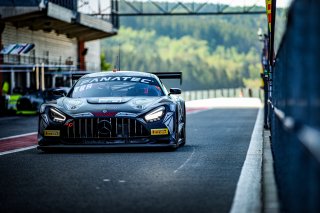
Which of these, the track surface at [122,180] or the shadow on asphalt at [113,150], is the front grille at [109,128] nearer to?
the track surface at [122,180]

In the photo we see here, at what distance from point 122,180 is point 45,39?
46.4 metres

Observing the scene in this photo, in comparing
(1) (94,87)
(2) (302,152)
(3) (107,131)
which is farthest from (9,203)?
(1) (94,87)

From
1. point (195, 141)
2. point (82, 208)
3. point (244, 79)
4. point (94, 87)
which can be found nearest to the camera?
point (82, 208)

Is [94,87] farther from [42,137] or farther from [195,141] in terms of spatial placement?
[195,141]

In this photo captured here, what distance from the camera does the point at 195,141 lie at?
52.2 feet

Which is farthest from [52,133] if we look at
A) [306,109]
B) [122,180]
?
[306,109]

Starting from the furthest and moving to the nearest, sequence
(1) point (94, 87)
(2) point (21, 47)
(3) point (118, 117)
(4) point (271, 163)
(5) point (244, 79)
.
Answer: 1. (5) point (244, 79)
2. (2) point (21, 47)
3. (1) point (94, 87)
4. (3) point (118, 117)
5. (4) point (271, 163)

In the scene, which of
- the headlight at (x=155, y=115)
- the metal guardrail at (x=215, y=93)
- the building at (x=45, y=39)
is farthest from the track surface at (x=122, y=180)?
the metal guardrail at (x=215, y=93)

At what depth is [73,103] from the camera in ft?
42.8

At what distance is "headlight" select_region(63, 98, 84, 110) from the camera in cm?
1278

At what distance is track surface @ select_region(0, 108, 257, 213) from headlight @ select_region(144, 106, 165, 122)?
0.53m

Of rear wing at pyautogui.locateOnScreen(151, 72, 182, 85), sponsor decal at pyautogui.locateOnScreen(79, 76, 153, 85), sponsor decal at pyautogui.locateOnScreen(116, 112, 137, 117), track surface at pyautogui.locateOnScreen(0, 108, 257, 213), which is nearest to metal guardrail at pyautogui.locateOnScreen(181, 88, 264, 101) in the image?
rear wing at pyautogui.locateOnScreen(151, 72, 182, 85)

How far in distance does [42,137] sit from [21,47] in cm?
2940

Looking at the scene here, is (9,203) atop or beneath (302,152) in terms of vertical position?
beneath
